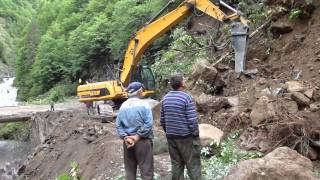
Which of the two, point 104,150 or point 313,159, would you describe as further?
point 104,150

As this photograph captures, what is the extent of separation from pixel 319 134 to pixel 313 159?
0.44m

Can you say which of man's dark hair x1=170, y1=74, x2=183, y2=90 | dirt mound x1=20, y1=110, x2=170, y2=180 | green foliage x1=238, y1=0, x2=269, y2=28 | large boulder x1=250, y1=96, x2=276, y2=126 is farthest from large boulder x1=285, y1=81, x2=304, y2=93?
green foliage x1=238, y1=0, x2=269, y2=28

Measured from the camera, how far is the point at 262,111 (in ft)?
32.0

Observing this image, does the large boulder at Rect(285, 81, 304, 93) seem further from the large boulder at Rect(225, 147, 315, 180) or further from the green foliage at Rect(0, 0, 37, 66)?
the green foliage at Rect(0, 0, 37, 66)

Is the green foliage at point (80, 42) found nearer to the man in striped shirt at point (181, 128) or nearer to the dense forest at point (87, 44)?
the dense forest at point (87, 44)

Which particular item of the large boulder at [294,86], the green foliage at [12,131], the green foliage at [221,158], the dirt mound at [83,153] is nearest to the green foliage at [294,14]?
the large boulder at [294,86]

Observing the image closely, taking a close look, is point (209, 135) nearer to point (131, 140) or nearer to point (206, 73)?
point (131, 140)

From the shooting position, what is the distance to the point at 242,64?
14.1 m

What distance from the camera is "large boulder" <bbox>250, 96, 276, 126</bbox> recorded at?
31.6 feet

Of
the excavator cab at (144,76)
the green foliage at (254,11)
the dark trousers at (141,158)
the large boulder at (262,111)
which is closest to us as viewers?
the dark trousers at (141,158)

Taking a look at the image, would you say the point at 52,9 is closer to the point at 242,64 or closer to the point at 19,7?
the point at 242,64

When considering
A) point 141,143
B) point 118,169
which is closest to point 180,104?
point 141,143

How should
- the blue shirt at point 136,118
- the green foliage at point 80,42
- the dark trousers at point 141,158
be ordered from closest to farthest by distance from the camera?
1. the blue shirt at point 136,118
2. the dark trousers at point 141,158
3. the green foliage at point 80,42

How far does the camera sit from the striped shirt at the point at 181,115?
736cm
